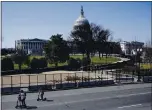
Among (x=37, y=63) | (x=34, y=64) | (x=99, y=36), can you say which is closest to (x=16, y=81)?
(x=34, y=64)

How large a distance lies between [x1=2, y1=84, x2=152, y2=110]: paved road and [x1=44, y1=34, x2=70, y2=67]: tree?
23312 millimetres

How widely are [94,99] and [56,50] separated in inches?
1152

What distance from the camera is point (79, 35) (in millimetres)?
77375

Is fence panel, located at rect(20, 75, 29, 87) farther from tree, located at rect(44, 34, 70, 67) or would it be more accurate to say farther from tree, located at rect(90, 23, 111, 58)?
tree, located at rect(90, 23, 111, 58)

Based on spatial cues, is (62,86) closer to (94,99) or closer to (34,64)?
(94,99)

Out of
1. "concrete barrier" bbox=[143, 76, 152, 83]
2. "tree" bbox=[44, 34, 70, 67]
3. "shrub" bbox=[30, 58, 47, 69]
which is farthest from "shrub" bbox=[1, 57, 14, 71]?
"concrete barrier" bbox=[143, 76, 152, 83]

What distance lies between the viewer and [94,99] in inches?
1080

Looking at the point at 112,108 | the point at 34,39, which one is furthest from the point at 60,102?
the point at 34,39

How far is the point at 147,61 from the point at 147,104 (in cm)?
4772

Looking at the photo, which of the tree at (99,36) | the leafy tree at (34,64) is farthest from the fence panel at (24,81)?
the tree at (99,36)

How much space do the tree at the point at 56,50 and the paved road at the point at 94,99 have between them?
23.3 m

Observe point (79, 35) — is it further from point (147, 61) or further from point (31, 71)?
point (31, 71)

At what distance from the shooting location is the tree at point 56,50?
183ft

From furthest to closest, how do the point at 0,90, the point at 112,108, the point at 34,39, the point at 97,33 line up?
the point at 34,39
the point at 97,33
the point at 0,90
the point at 112,108
